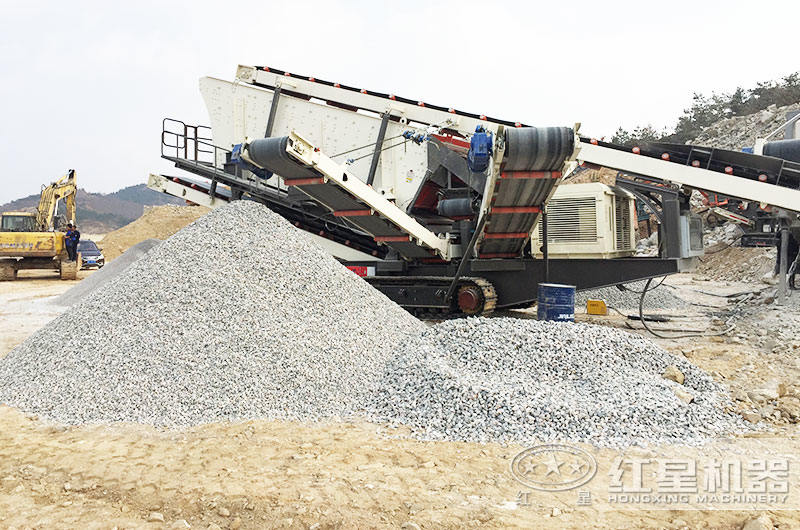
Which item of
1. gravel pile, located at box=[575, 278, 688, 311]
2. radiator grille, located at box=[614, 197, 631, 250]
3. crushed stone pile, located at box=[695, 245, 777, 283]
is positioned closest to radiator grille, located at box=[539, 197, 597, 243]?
radiator grille, located at box=[614, 197, 631, 250]

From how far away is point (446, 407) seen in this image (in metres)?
3.98

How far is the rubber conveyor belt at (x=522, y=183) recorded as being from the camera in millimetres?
5777

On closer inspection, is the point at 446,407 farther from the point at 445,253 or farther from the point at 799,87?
the point at 799,87

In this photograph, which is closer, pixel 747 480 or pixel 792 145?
pixel 747 480

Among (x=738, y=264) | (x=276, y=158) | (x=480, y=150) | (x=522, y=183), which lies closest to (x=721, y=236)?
(x=738, y=264)

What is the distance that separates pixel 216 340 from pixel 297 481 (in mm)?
1940

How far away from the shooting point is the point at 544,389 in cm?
415

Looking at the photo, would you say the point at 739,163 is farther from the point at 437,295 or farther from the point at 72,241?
the point at 72,241

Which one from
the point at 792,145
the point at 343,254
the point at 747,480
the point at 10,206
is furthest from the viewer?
the point at 10,206

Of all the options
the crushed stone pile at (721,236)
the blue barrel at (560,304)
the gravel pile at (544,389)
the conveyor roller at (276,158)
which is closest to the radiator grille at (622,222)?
the blue barrel at (560,304)

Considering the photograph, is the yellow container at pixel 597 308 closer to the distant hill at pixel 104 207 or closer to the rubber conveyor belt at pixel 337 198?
the rubber conveyor belt at pixel 337 198

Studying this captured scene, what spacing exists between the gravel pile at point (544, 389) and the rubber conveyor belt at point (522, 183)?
173 cm

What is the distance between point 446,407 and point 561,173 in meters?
3.23

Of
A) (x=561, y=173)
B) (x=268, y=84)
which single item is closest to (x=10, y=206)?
(x=268, y=84)
